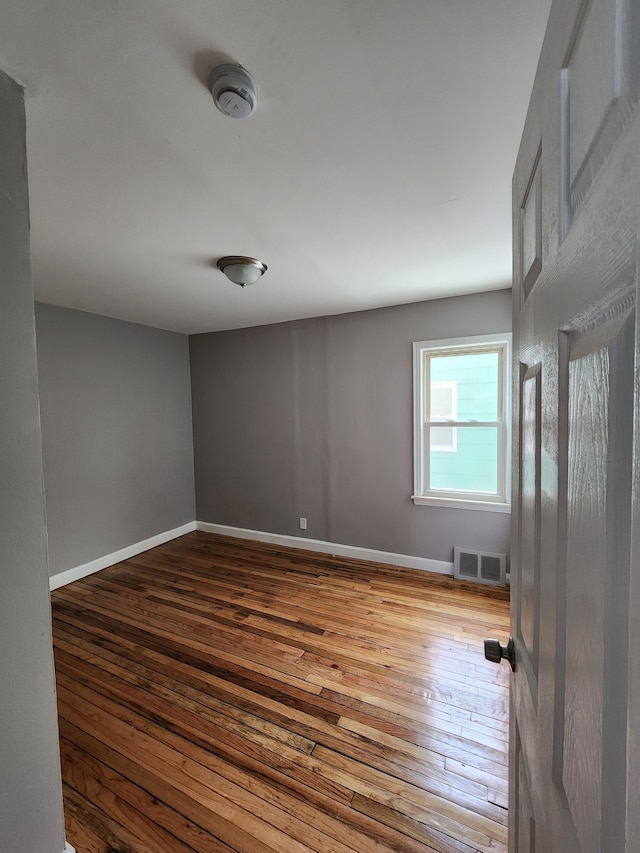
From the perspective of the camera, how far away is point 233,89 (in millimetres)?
1019

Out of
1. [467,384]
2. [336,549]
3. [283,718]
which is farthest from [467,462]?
[283,718]

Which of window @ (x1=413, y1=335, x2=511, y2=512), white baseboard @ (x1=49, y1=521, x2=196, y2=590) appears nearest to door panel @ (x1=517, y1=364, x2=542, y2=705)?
window @ (x1=413, y1=335, x2=511, y2=512)

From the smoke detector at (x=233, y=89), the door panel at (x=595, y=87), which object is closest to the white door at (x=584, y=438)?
the door panel at (x=595, y=87)

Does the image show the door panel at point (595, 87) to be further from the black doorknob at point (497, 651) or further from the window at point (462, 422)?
the window at point (462, 422)

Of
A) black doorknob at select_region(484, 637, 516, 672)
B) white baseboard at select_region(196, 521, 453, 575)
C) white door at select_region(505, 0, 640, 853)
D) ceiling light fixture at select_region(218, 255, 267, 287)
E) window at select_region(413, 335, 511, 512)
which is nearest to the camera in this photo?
white door at select_region(505, 0, 640, 853)

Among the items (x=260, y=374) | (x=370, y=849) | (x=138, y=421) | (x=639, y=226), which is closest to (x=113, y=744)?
(x=370, y=849)

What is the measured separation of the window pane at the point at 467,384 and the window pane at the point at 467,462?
0.15 m

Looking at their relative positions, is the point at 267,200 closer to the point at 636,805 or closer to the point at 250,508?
the point at 636,805

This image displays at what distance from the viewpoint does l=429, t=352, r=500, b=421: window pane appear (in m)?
3.03

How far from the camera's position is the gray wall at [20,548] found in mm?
982

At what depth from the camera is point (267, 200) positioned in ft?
5.34

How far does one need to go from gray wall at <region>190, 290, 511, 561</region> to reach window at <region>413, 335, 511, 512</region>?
4.1 inches

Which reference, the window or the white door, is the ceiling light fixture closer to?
the window

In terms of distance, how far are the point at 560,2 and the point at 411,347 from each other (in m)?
2.80
